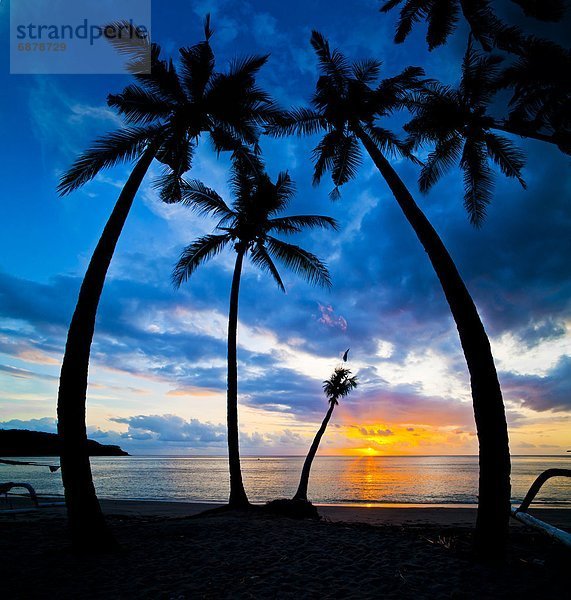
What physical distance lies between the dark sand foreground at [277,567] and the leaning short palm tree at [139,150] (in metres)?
0.98

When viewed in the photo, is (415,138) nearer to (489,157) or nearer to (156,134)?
(489,157)

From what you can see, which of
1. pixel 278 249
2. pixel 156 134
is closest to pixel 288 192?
pixel 278 249

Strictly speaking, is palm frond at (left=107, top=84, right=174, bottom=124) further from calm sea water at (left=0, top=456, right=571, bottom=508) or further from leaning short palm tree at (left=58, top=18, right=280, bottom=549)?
calm sea water at (left=0, top=456, right=571, bottom=508)

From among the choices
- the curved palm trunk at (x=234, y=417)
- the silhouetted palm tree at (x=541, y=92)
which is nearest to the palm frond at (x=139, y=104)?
the curved palm trunk at (x=234, y=417)

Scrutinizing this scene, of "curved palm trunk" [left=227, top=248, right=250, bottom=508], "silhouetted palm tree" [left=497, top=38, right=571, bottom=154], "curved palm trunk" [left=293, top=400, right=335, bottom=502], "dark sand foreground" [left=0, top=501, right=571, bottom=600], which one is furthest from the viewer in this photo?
"curved palm trunk" [left=293, top=400, right=335, bottom=502]

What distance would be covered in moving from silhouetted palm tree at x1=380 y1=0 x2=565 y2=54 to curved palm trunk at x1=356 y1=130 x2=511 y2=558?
779 centimetres

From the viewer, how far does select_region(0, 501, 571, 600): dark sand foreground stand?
4910 mm

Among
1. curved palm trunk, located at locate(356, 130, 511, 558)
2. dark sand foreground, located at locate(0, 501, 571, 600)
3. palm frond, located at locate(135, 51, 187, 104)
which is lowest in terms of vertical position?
dark sand foreground, located at locate(0, 501, 571, 600)

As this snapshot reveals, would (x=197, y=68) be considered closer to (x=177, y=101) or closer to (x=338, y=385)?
(x=177, y=101)

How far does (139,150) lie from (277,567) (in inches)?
391

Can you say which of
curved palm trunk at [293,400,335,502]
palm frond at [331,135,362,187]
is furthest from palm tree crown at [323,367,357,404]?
palm frond at [331,135,362,187]

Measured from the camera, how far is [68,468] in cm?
691

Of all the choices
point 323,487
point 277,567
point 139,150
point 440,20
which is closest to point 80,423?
point 277,567

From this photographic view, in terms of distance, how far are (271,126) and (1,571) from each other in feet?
39.7
